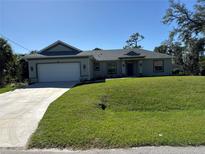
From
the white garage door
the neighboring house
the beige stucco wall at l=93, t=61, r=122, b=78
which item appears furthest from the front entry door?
the white garage door

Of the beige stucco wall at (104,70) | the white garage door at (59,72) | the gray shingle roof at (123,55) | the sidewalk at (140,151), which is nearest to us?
the sidewalk at (140,151)

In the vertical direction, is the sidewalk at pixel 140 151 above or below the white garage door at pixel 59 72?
below

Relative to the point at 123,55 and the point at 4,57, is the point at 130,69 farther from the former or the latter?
the point at 4,57

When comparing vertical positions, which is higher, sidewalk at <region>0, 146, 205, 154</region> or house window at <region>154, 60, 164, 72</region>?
house window at <region>154, 60, 164, 72</region>

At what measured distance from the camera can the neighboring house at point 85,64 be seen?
2242 cm

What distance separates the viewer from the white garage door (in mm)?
22406

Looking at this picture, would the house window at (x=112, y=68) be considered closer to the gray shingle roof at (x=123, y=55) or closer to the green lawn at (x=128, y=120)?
the gray shingle roof at (x=123, y=55)

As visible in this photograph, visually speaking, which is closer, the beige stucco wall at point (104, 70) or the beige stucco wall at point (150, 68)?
the beige stucco wall at point (104, 70)

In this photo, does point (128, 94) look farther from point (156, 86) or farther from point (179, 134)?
point (179, 134)

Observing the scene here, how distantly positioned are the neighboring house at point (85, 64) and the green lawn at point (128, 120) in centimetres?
1090

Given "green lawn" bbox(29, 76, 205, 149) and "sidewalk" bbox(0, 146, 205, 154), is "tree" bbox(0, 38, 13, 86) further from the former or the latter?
"sidewalk" bbox(0, 146, 205, 154)

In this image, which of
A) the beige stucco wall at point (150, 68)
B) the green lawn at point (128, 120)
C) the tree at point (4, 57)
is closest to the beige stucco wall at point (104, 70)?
the beige stucco wall at point (150, 68)

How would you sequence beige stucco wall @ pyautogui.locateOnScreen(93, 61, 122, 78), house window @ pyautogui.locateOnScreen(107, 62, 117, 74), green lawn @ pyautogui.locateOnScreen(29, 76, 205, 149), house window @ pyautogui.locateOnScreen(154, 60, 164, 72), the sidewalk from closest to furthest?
the sidewalk
green lawn @ pyautogui.locateOnScreen(29, 76, 205, 149)
beige stucco wall @ pyautogui.locateOnScreen(93, 61, 122, 78)
house window @ pyautogui.locateOnScreen(107, 62, 117, 74)
house window @ pyautogui.locateOnScreen(154, 60, 164, 72)

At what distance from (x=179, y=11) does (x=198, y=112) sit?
868 inches
